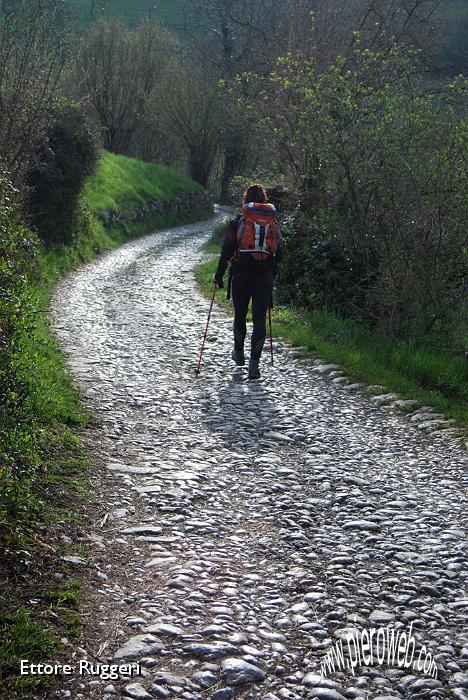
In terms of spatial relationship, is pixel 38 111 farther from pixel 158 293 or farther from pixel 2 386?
pixel 2 386

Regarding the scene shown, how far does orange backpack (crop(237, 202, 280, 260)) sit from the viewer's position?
1019cm

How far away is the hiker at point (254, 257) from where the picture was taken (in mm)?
10195

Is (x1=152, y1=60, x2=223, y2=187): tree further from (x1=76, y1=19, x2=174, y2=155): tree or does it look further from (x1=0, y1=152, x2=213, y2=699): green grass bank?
(x1=0, y1=152, x2=213, y2=699): green grass bank

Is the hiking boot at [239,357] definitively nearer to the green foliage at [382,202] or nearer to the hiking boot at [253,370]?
the hiking boot at [253,370]

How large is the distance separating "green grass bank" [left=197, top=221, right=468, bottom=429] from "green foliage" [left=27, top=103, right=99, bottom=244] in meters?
8.59

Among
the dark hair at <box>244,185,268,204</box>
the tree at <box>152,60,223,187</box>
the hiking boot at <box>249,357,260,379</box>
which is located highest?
the tree at <box>152,60,223,187</box>

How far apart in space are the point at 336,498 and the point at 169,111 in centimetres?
4361

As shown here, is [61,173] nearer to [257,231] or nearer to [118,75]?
[257,231]

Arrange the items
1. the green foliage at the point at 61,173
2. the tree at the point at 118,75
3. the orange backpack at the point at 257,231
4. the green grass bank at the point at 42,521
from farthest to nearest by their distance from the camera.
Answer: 1. the tree at the point at 118,75
2. the green foliage at the point at 61,173
3. the orange backpack at the point at 257,231
4. the green grass bank at the point at 42,521

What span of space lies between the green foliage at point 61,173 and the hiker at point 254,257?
10.0 metres

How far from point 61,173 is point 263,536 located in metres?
16.5

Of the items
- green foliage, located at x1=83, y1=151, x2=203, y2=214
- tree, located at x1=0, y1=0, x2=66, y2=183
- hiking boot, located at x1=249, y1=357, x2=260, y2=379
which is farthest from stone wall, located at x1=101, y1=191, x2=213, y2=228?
hiking boot, located at x1=249, y1=357, x2=260, y2=379

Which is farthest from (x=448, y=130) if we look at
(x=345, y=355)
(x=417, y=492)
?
(x=417, y=492)

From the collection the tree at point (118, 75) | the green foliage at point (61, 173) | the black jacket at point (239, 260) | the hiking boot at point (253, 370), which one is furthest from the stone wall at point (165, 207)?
the hiking boot at point (253, 370)
